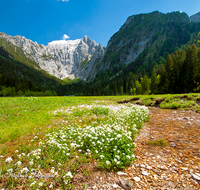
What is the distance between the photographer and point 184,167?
12.5 feet

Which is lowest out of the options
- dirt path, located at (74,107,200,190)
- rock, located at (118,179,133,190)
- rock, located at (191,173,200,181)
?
dirt path, located at (74,107,200,190)

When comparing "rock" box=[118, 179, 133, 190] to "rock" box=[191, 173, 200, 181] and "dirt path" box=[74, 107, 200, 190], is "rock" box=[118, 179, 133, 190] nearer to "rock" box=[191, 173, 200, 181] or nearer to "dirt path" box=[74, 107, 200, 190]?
"dirt path" box=[74, 107, 200, 190]

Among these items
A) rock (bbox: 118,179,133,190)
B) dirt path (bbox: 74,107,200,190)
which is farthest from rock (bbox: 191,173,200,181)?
rock (bbox: 118,179,133,190)

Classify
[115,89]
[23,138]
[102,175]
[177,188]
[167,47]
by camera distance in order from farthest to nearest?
1. [167,47]
2. [115,89]
3. [23,138]
4. [102,175]
5. [177,188]

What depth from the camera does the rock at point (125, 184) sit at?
3012 millimetres

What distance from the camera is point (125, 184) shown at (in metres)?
3.11

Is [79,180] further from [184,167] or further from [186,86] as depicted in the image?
[186,86]

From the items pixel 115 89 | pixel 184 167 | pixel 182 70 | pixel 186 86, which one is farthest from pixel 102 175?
pixel 115 89

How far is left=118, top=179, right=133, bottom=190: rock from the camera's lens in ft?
9.88

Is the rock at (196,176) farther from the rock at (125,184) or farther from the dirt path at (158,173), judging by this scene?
the rock at (125,184)

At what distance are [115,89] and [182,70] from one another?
86.4 metres

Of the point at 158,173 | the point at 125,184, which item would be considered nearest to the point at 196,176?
the point at 158,173

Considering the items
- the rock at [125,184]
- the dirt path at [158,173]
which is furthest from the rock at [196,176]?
the rock at [125,184]

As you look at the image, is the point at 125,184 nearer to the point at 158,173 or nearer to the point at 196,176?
the point at 158,173
